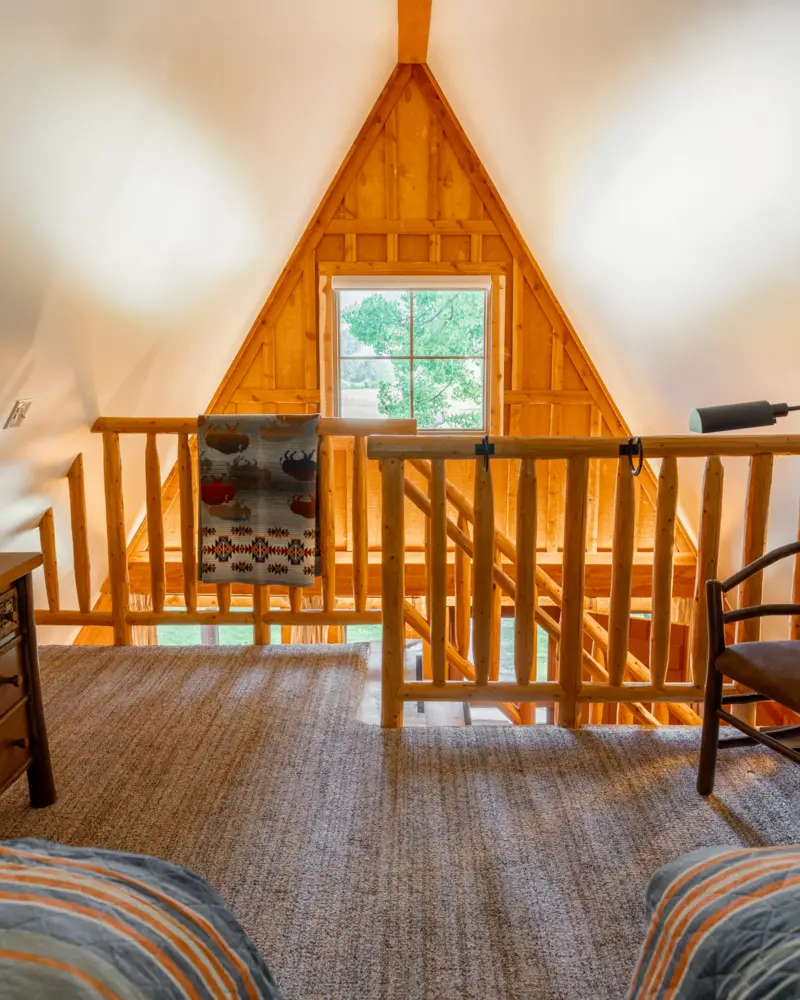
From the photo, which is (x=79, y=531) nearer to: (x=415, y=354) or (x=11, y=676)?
(x=11, y=676)

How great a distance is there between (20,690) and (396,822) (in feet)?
3.15

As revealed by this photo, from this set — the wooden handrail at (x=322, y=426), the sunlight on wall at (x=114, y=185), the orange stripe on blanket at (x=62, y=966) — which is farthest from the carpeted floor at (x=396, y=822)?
the sunlight on wall at (x=114, y=185)

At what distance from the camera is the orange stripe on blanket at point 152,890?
89 cm

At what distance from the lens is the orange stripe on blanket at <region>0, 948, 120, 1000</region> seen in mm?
697

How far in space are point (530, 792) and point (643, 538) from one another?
390cm

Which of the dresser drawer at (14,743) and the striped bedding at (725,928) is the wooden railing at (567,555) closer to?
the dresser drawer at (14,743)

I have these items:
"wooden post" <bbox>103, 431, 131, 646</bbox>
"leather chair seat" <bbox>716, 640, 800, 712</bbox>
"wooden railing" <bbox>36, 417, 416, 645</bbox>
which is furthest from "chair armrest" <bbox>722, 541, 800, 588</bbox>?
"wooden post" <bbox>103, 431, 131, 646</bbox>

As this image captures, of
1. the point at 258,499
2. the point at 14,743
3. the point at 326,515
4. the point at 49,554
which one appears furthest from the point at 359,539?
the point at 14,743

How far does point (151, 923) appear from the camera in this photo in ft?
2.72

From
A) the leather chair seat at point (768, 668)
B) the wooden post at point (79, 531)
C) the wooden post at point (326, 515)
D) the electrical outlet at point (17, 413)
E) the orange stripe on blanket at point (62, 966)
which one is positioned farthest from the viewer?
the wooden post at point (79, 531)

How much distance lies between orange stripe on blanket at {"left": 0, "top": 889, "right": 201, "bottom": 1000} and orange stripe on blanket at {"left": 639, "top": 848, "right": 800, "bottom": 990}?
1.93ft

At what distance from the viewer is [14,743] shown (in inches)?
71.3

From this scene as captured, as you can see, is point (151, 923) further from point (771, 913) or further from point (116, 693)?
point (116, 693)

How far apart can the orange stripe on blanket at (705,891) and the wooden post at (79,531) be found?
2664 millimetres
